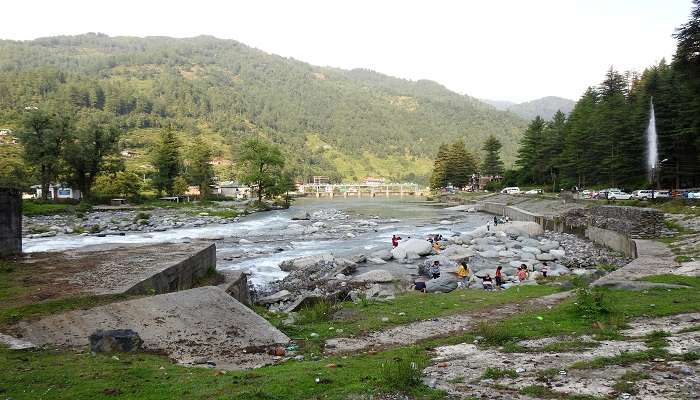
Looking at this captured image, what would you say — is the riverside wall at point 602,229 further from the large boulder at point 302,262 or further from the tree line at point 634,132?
the large boulder at point 302,262

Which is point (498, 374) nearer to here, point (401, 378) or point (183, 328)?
point (401, 378)

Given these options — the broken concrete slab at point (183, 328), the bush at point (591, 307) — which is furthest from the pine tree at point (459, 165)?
the broken concrete slab at point (183, 328)

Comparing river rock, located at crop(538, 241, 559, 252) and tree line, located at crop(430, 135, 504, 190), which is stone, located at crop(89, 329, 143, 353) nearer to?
river rock, located at crop(538, 241, 559, 252)

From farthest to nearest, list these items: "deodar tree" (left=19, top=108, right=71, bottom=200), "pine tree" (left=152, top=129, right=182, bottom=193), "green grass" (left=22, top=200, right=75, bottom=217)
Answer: "pine tree" (left=152, top=129, right=182, bottom=193), "deodar tree" (left=19, top=108, right=71, bottom=200), "green grass" (left=22, top=200, right=75, bottom=217)

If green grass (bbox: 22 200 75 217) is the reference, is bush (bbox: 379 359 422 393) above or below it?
below

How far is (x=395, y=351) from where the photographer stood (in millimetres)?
9008

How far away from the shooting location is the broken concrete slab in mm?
8891

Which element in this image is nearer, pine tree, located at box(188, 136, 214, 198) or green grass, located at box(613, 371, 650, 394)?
green grass, located at box(613, 371, 650, 394)

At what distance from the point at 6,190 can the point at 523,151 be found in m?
96.4

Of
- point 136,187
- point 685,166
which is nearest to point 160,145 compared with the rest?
point 136,187

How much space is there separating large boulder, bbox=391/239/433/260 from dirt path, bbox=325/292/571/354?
15.3m

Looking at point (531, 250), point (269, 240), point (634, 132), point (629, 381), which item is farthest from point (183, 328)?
point (634, 132)

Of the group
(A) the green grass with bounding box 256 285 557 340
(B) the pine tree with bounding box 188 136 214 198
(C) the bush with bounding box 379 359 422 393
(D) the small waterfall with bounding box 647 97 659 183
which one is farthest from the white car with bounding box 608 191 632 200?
(B) the pine tree with bounding box 188 136 214 198

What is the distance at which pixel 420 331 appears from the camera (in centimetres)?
1089
